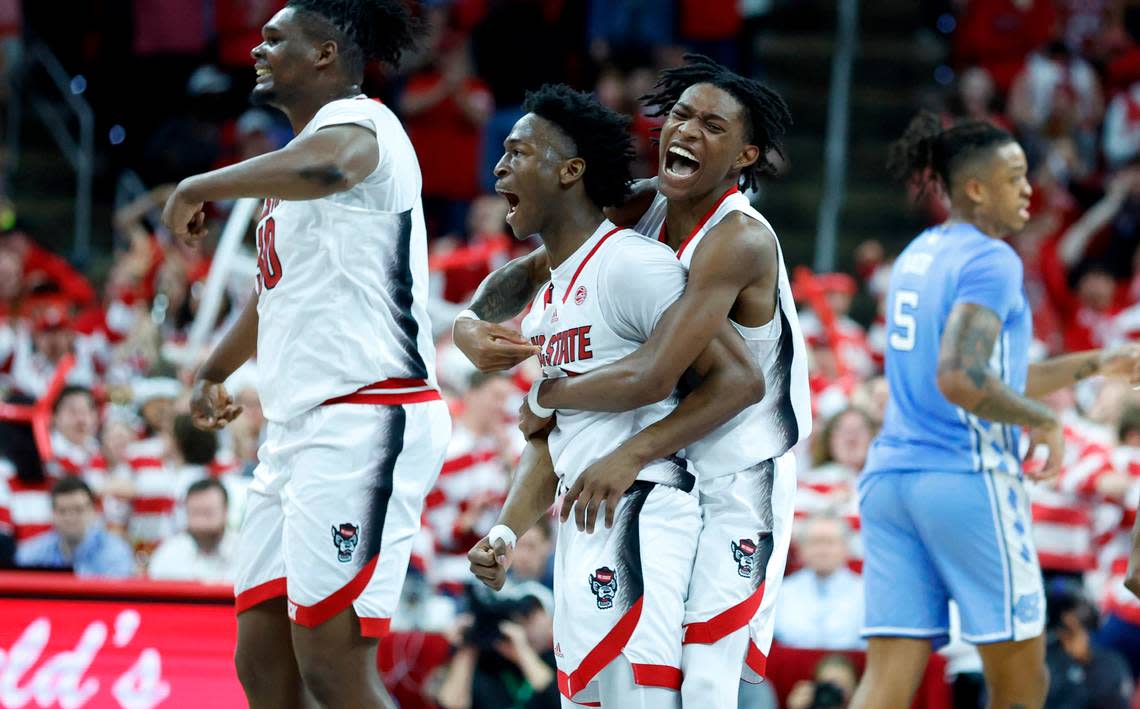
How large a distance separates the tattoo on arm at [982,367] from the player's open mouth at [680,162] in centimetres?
145

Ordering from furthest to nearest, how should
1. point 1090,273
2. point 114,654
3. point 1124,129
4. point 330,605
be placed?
point 1124,129 < point 1090,273 < point 114,654 < point 330,605

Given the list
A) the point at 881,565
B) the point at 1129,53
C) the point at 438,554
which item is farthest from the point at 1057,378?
the point at 1129,53

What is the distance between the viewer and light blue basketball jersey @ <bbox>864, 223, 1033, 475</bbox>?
212 inches

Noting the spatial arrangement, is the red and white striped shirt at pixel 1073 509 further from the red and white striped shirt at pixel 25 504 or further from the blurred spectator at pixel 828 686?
the red and white striped shirt at pixel 25 504

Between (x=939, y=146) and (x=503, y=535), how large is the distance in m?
2.40

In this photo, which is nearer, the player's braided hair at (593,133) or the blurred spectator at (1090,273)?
the player's braided hair at (593,133)

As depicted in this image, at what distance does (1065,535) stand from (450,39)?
23.3ft

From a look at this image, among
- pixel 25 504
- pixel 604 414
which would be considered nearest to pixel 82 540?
pixel 25 504

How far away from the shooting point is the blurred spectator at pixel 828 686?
6.74 metres

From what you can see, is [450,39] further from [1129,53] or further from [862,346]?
[1129,53]

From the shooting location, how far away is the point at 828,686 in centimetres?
677

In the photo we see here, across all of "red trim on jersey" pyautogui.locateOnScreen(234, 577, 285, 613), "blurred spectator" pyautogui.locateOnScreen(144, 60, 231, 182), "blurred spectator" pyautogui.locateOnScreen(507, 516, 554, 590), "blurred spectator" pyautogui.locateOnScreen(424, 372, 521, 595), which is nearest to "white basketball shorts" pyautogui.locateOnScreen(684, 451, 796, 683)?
"red trim on jersey" pyautogui.locateOnScreen(234, 577, 285, 613)

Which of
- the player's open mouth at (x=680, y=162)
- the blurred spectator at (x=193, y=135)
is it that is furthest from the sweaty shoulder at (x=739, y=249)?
the blurred spectator at (x=193, y=135)

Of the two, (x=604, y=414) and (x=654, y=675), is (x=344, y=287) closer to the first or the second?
(x=604, y=414)
